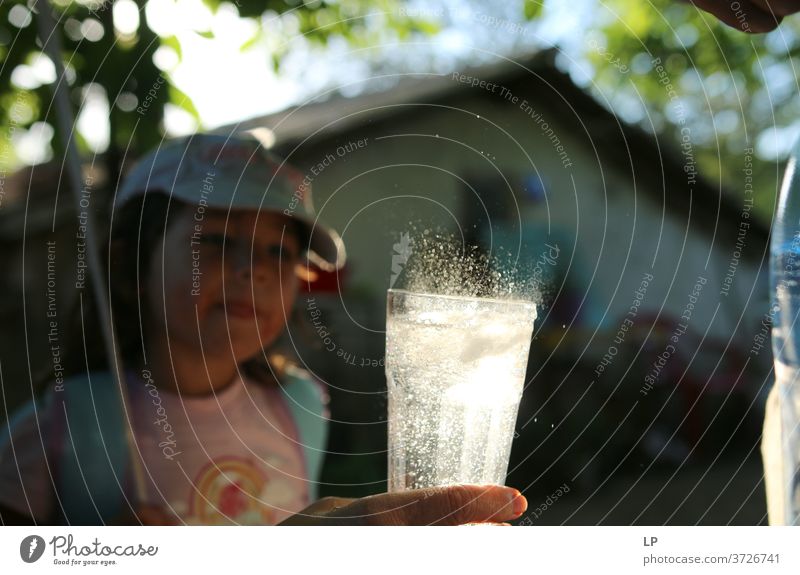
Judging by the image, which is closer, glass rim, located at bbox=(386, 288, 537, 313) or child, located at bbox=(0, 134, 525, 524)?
glass rim, located at bbox=(386, 288, 537, 313)

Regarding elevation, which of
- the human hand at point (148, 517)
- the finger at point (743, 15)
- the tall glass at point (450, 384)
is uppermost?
the finger at point (743, 15)

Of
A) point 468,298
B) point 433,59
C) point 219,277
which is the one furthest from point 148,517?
point 433,59

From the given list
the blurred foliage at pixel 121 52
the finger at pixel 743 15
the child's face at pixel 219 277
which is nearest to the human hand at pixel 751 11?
the finger at pixel 743 15

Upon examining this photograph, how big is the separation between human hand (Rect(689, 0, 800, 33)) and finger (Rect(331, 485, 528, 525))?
1.35ft

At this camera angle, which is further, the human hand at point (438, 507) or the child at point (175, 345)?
the child at point (175, 345)

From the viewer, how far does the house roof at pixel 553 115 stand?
62 centimetres

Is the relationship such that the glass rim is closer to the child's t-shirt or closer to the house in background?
the house in background

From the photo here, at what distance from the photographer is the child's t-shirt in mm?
617

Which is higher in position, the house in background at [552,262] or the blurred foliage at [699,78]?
the blurred foliage at [699,78]

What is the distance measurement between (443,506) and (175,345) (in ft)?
0.88

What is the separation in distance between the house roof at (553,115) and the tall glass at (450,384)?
0.20m

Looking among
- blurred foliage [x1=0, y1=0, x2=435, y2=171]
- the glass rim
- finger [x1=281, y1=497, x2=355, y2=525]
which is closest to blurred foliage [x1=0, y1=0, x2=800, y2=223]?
blurred foliage [x1=0, y1=0, x2=435, y2=171]

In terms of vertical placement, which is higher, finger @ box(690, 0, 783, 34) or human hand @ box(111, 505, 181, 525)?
finger @ box(690, 0, 783, 34)

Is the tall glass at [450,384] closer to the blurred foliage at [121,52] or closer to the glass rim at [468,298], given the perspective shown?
the glass rim at [468,298]
